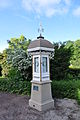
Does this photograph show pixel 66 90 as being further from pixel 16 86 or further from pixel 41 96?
pixel 16 86

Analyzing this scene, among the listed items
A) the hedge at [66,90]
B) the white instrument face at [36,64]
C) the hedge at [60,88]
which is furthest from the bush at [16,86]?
the white instrument face at [36,64]

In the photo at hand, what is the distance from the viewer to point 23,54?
5.34 m

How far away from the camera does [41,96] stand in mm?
3488

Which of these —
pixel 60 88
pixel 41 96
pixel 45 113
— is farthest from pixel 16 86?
pixel 45 113

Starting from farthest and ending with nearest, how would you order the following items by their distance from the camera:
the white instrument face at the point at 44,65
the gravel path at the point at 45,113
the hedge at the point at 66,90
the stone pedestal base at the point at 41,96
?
the hedge at the point at 66,90 → the white instrument face at the point at 44,65 → the stone pedestal base at the point at 41,96 → the gravel path at the point at 45,113

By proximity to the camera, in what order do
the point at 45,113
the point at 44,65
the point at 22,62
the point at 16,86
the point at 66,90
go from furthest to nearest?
the point at 16,86
the point at 22,62
the point at 66,90
the point at 44,65
the point at 45,113

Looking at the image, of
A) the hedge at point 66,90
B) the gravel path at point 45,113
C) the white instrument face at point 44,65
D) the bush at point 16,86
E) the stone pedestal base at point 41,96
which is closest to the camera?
the gravel path at point 45,113

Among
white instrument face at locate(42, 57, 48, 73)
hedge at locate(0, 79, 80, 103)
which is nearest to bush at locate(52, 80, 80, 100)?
hedge at locate(0, 79, 80, 103)

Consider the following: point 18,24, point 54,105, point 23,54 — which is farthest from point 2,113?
point 18,24

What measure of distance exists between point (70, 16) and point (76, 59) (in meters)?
7.92

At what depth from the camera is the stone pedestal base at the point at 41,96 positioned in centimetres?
348

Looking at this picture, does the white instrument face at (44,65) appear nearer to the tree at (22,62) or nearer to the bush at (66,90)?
the bush at (66,90)

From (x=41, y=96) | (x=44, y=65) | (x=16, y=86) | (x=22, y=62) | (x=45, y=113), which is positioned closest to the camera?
(x=45, y=113)

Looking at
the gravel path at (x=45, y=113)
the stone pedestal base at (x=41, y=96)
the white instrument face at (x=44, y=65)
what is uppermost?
the white instrument face at (x=44, y=65)
